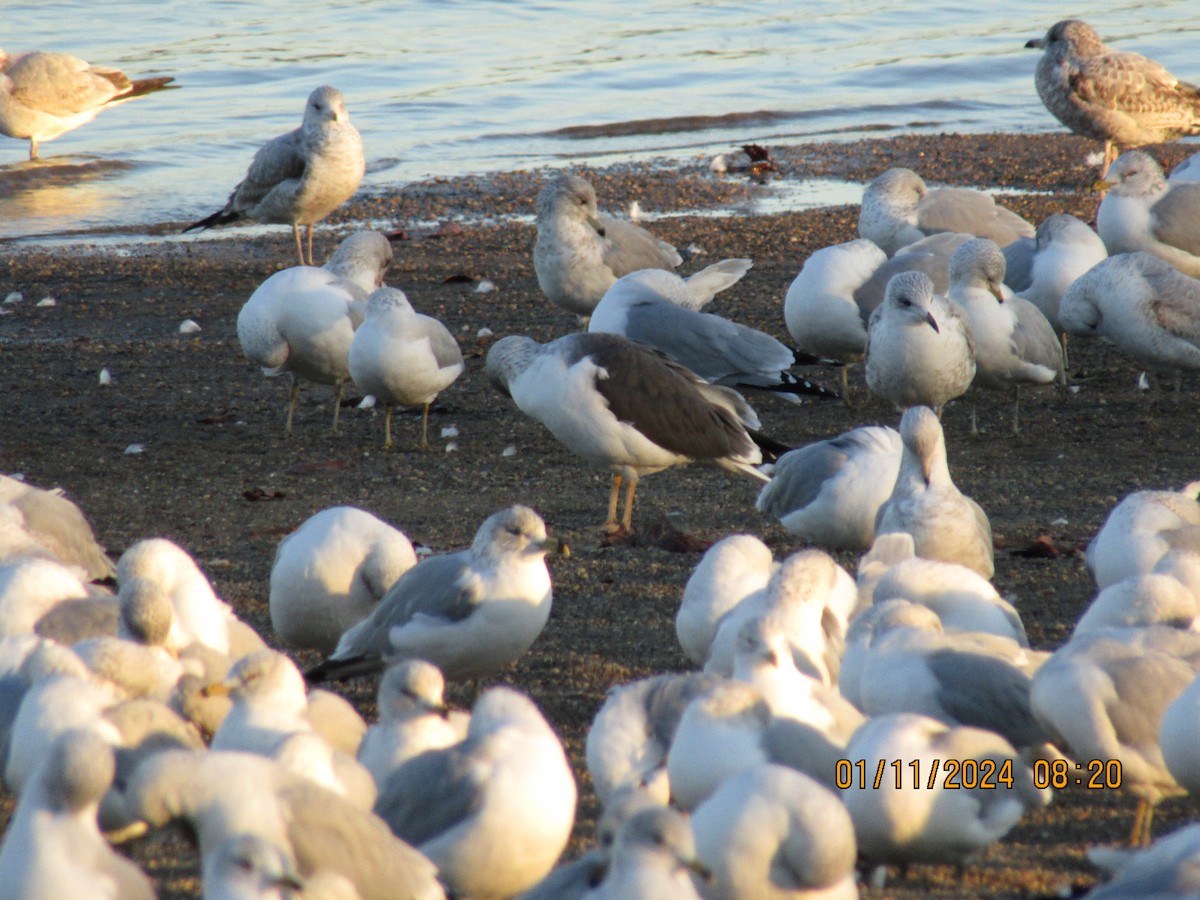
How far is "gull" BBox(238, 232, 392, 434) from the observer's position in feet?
28.3

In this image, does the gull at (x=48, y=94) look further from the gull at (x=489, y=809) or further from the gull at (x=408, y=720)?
the gull at (x=489, y=809)

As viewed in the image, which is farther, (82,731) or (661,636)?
(661,636)

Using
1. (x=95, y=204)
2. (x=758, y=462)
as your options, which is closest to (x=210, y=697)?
(x=758, y=462)

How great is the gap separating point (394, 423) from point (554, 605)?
3.07 m

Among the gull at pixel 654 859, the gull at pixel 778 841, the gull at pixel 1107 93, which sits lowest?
the gull at pixel 778 841

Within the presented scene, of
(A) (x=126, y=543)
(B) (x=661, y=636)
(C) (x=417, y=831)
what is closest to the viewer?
(C) (x=417, y=831)

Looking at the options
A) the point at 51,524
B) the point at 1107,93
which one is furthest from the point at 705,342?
the point at 1107,93

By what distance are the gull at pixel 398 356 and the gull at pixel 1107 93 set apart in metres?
7.98

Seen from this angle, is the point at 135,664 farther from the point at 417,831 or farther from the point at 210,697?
the point at 417,831

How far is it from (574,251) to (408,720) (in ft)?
21.7

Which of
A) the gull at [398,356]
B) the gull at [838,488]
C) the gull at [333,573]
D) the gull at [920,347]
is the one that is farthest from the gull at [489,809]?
the gull at [920,347]

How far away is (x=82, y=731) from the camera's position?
3.41 metres

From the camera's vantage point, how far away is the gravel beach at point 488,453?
550cm

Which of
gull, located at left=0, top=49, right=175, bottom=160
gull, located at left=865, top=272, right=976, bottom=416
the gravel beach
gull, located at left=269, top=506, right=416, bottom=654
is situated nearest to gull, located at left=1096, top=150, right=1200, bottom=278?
the gravel beach
